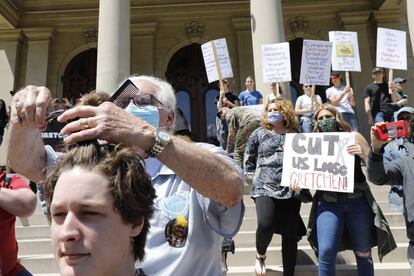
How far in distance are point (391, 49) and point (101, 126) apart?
751 cm

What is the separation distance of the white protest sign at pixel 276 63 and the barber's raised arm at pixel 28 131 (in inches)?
244

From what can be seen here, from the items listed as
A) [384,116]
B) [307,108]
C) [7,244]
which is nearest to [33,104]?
[7,244]

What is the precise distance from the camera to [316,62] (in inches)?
294

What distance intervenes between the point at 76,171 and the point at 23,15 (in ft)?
53.0

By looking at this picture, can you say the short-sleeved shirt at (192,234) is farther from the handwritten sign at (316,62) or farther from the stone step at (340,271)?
the handwritten sign at (316,62)

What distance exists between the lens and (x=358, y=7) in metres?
14.7

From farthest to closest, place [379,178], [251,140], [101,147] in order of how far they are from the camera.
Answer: [251,140] < [379,178] < [101,147]

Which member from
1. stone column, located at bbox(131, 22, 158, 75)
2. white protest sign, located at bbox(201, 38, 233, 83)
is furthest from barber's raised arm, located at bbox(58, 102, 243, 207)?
stone column, located at bbox(131, 22, 158, 75)

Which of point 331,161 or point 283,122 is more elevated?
point 283,122

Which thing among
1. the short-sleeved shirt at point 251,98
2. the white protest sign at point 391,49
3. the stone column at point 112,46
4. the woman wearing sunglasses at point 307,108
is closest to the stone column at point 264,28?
the short-sleeved shirt at point 251,98

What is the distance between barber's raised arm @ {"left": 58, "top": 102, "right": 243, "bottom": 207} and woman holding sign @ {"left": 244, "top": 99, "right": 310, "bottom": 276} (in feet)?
9.24

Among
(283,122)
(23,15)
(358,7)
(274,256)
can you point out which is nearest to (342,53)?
(283,122)

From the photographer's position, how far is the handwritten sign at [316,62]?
744 cm

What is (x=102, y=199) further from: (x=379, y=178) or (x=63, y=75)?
(x=63, y=75)
